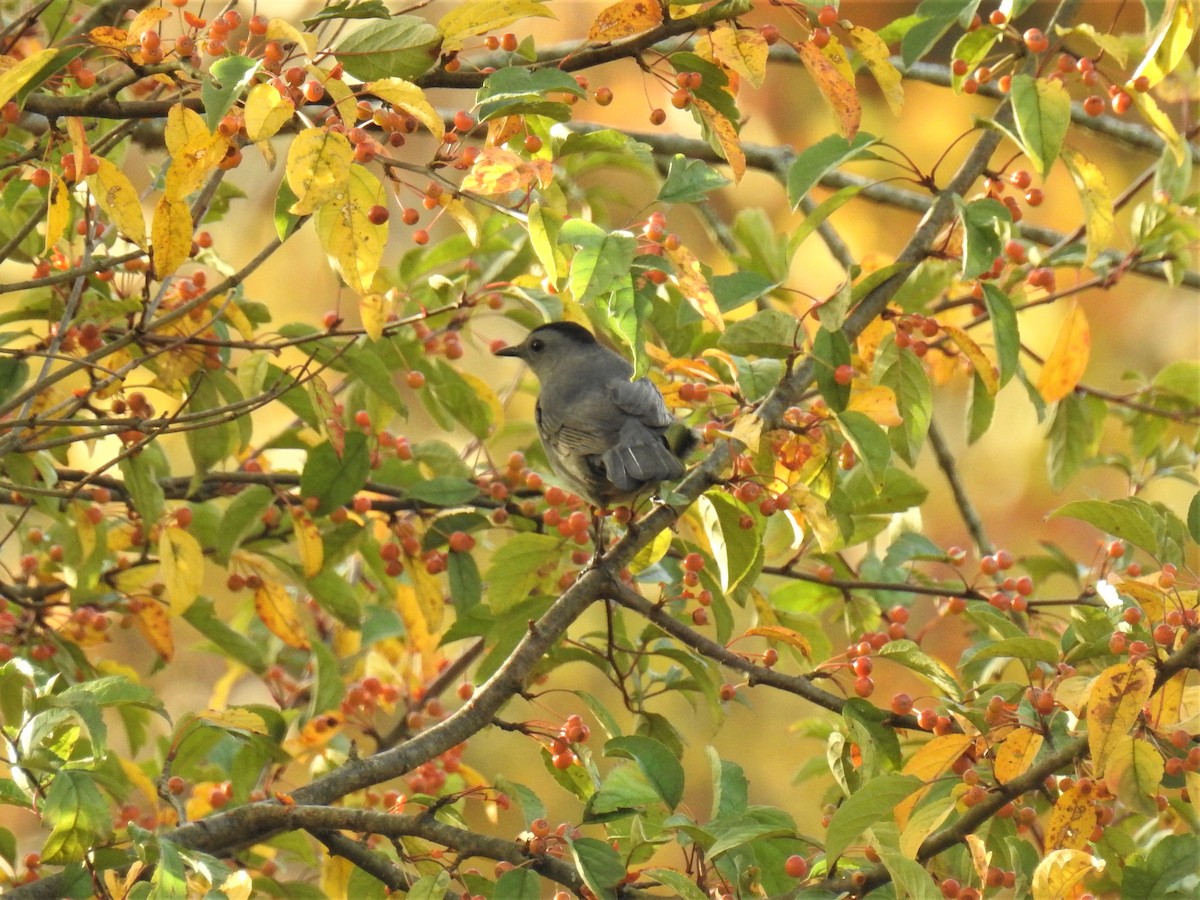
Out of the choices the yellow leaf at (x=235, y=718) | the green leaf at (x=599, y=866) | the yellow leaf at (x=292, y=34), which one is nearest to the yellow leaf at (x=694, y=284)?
the yellow leaf at (x=292, y=34)

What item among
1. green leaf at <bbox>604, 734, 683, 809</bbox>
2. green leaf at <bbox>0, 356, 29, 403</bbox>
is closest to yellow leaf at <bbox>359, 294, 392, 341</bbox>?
green leaf at <bbox>0, 356, 29, 403</bbox>

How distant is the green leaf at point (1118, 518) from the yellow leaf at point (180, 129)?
1855 mm

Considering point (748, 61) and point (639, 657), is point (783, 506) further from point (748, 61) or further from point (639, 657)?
point (748, 61)

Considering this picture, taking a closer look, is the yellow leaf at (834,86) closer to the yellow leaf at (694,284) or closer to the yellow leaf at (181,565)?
the yellow leaf at (694,284)

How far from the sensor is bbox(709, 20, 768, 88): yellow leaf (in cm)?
267

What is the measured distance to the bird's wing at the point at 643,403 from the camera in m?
4.34

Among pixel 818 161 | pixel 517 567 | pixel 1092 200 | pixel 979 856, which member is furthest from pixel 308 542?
pixel 1092 200

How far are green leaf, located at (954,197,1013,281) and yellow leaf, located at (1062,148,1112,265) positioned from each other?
24 cm

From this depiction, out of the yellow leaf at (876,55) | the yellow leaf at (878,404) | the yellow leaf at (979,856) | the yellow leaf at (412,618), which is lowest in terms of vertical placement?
the yellow leaf at (412,618)

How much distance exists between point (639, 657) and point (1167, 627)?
1.23 meters

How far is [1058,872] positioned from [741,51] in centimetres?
163

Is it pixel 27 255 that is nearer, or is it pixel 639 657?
pixel 639 657

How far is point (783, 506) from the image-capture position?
9.96ft

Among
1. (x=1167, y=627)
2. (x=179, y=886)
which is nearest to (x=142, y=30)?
(x=179, y=886)
